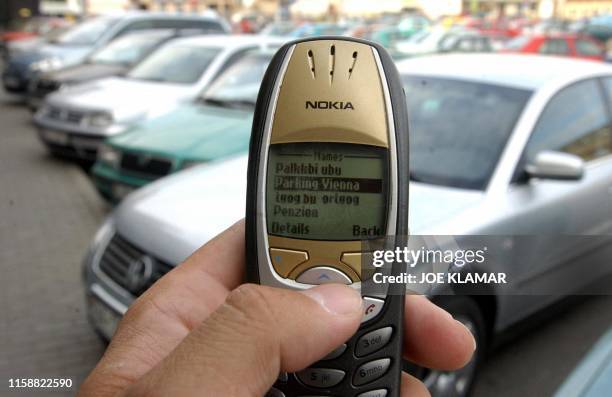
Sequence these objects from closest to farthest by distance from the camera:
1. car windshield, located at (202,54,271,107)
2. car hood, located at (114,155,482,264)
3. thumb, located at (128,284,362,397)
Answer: thumb, located at (128,284,362,397) → car hood, located at (114,155,482,264) → car windshield, located at (202,54,271,107)

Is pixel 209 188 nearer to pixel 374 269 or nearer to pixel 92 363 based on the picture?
pixel 92 363

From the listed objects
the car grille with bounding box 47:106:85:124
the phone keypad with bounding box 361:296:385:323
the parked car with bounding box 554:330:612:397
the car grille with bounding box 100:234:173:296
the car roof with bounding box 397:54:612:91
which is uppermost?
the phone keypad with bounding box 361:296:385:323

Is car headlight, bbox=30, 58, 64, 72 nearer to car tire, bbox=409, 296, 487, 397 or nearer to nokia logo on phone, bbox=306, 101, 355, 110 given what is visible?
car tire, bbox=409, 296, 487, 397

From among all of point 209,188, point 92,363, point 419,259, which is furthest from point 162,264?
point 419,259

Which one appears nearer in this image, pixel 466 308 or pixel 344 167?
pixel 344 167

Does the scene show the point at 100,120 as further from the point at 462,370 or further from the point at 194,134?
the point at 462,370

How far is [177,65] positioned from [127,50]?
2.81m

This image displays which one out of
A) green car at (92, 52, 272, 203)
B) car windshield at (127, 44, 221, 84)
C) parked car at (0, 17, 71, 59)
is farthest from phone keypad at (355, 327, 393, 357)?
parked car at (0, 17, 71, 59)

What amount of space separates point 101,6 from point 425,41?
27.9m

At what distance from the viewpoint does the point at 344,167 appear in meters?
1.26

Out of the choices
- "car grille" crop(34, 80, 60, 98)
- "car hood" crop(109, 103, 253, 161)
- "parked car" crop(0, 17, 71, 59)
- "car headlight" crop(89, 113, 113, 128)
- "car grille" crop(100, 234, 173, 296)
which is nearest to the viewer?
"car grille" crop(100, 234, 173, 296)

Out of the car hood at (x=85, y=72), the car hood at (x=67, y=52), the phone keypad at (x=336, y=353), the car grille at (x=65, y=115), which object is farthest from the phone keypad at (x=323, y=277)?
the car hood at (x=67, y=52)

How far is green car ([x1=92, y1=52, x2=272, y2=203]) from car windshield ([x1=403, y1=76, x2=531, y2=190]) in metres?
1.47

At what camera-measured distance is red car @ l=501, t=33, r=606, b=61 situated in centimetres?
1295
